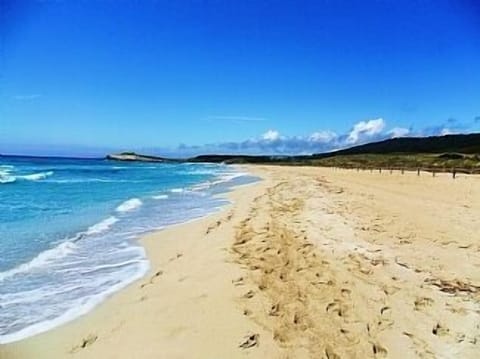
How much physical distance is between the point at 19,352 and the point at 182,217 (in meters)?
9.26

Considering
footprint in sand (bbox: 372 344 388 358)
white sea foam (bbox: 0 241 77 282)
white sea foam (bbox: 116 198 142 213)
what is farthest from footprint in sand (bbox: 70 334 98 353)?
white sea foam (bbox: 116 198 142 213)

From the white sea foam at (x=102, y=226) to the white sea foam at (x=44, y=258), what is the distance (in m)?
1.42

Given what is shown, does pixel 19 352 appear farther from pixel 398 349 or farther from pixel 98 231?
pixel 98 231

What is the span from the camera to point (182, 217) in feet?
43.7

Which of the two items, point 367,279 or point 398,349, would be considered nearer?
point 398,349

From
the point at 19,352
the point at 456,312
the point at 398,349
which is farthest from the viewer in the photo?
the point at 456,312

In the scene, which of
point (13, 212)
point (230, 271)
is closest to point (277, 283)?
point (230, 271)

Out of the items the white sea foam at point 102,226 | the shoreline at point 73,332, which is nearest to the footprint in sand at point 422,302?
the shoreline at point 73,332

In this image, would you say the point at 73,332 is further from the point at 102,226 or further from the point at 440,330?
the point at 102,226

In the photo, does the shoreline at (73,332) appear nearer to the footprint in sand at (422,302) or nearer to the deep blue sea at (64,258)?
the deep blue sea at (64,258)

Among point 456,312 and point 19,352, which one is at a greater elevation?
point 456,312

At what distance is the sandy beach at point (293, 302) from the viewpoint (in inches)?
154

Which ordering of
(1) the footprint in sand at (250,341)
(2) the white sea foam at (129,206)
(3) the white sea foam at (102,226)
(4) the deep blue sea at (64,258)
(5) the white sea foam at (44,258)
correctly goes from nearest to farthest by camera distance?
(1) the footprint in sand at (250,341) < (4) the deep blue sea at (64,258) < (5) the white sea foam at (44,258) < (3) the white sea foam at (102,226) < (2) the white sea foam at (129,206)

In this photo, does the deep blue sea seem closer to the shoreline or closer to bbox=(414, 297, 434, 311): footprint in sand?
the shoreline
